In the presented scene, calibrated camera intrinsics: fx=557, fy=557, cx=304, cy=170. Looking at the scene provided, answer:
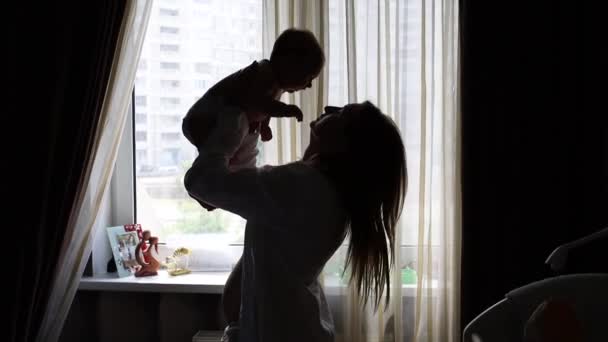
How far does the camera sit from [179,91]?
81.1 inches

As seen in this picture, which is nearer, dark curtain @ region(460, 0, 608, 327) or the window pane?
dark curtain @ region(460, 0, 608, 327)

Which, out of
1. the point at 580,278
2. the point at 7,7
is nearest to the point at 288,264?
the point at 580,278

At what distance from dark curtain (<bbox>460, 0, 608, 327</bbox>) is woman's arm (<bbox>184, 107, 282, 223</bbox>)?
93 centimetres

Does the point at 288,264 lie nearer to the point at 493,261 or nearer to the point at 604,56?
the point at 493,261

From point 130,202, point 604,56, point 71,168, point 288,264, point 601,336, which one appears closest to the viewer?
point 288,264

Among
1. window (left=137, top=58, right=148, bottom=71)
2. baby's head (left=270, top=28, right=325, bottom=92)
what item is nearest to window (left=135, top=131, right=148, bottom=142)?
A: window (left=137, top=58, right=148, bottom=71)

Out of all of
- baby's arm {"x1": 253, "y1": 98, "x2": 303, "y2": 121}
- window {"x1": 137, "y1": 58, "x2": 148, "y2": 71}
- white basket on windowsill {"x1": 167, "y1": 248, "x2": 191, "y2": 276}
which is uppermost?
window {"x1": 137, "y1": 58, "x2": 148, "y2": 71}

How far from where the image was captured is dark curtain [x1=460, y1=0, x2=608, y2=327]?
5.11 ft

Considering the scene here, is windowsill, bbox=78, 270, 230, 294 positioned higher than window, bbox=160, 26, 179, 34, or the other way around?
window, bbox=160, 26, 179, 34

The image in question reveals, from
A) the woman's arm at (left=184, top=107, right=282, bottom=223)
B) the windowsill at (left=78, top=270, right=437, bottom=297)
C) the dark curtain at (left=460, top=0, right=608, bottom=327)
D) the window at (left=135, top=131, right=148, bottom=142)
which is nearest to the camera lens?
the woman's arm at (left=184, top=107, right=282, bottom=223)

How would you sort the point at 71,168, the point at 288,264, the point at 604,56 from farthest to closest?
the point at 71,168 → the point at 604,56 → the point at 288,264

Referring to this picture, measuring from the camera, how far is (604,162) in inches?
61.5

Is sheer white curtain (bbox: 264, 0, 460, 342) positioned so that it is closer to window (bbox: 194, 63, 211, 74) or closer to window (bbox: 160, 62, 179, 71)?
window (bbox: 194, 63, 211, 74)

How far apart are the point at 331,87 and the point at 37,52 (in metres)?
0.90
